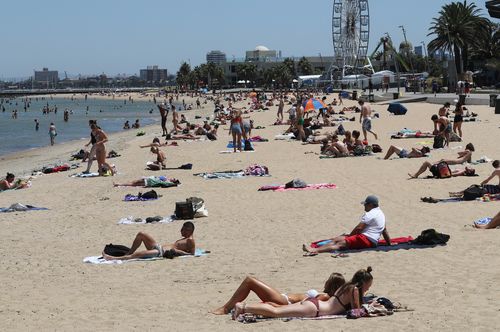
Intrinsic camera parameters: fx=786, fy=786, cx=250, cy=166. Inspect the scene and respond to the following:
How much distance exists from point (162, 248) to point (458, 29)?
5563 cm

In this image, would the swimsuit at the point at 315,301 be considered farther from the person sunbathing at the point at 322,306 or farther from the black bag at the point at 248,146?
the black bag at the point at 248,146

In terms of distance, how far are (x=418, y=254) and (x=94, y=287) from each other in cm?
366

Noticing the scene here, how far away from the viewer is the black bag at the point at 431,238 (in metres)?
9.36

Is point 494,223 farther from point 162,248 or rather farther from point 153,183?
point 153,183

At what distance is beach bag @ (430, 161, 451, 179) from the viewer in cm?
1459

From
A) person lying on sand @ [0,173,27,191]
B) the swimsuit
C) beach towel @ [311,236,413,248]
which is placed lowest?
person lying on sand @ [0,173,27,191]

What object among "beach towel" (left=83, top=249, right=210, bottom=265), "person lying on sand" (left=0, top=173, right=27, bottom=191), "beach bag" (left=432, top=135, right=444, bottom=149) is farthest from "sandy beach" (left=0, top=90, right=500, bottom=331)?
"beach bag" (left=432, top=135, right=444, bottom=149)

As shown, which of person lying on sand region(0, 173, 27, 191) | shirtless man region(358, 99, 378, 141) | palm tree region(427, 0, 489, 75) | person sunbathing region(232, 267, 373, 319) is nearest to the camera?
person sunbathing region(232, 267, 373, 319)

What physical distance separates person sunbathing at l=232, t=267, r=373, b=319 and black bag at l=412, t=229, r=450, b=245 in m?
2.78

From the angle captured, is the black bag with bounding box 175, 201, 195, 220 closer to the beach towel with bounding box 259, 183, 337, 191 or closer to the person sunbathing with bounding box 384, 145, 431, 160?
the beach towel with bounding box 259, 183, 337, 191

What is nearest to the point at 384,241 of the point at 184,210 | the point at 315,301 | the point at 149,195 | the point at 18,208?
the point at 315,301

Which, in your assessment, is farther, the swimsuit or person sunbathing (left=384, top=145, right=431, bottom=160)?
person sunbathing (left=384, top=145, right=431, bottom=160)

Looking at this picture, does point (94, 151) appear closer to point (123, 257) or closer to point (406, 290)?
point (123, 257)

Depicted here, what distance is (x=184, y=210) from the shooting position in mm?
12180
